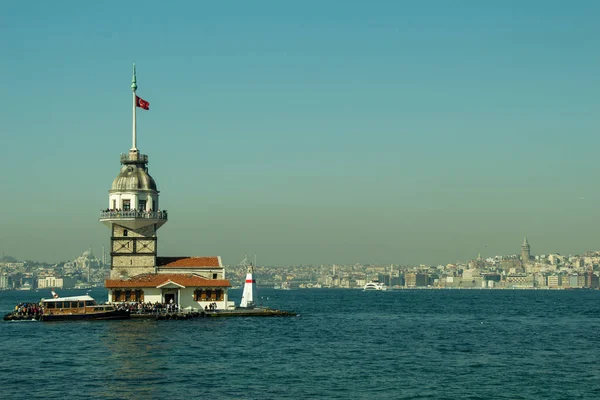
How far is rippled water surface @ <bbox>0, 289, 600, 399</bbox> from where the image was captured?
39750 mm

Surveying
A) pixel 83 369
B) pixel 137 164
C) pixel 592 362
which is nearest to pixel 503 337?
pixel 592 362

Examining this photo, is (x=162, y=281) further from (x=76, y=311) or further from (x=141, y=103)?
(x=141, y=103)

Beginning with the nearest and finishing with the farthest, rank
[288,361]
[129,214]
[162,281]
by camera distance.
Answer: [288,361], [162,281], [129,214]

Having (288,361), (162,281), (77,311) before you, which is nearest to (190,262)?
(162,281)

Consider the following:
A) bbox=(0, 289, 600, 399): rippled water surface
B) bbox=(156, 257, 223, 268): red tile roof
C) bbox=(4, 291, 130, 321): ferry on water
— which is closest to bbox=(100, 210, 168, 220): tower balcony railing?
bbox=(156, 257, 223, 268): red tile roof

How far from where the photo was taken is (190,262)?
85.0 m

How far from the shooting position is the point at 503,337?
220 ft

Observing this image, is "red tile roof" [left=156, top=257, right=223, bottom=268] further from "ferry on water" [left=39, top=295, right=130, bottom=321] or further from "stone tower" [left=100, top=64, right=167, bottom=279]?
"ferry on water" [left=39, top=295, right=130, bottom=321]

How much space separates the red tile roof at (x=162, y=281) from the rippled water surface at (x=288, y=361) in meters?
5.54

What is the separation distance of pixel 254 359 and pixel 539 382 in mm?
15761

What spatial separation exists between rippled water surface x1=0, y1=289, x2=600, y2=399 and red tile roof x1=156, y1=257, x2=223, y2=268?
890 centimetres

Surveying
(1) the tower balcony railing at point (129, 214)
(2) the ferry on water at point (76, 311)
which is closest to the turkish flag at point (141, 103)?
(1) the tower balcony railing at point (129, 214)

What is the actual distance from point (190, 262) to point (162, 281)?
16.3ft

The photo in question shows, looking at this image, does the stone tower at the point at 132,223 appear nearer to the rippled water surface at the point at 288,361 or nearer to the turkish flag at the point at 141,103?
the turkish flag at the point at 141,103
